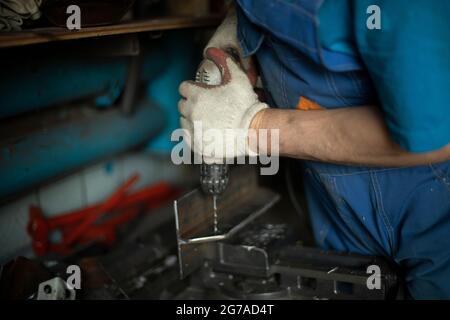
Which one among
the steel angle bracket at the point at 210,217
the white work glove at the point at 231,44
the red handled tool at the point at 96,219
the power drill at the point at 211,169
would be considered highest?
the white work glove at the point at 231,44

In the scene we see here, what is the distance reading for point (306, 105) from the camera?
3.68 ft

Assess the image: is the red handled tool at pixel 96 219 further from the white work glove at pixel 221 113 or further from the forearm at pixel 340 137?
the forearm at pixel 340 137

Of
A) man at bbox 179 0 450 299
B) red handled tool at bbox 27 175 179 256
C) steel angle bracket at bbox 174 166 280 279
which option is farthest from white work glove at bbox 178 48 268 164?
red handled tool at bbox 27 175 179 256

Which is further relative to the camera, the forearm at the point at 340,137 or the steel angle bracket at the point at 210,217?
the steel angle bracket at the point at 210,217

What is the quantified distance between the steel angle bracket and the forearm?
→ 26cm

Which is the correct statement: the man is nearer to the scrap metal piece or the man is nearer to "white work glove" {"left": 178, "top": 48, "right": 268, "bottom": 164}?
"white work glove" {"left": 178, "top": 48, "right": 268, "bottom": 164}

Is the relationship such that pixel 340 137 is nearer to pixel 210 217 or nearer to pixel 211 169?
pixel 211 169

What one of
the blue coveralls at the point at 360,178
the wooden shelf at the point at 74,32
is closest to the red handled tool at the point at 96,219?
the wooden shelf at the point at 74,32

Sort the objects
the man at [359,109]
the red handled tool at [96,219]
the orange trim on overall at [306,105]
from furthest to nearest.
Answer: the red handled tool at [96,219]
the orange trim on overall at [306,105]
the man at [359,109]

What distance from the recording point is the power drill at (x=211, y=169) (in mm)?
1145

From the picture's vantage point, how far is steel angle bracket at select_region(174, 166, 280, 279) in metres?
1.21

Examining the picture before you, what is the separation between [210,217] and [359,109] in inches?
19.0

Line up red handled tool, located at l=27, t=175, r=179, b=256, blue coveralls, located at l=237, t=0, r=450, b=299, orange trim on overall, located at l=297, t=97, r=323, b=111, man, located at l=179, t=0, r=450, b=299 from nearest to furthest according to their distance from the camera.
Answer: man, located at l=179, t=0, r=450, b=299, blue coveralls, located at l=237, t=0, r=450, b=299, orange trim on overall, located at l=297, t=97, r=323, b=111, red handled tool, located at l=27, t=175, r=179, b=256

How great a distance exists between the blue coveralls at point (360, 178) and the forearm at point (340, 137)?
2.7 inches
